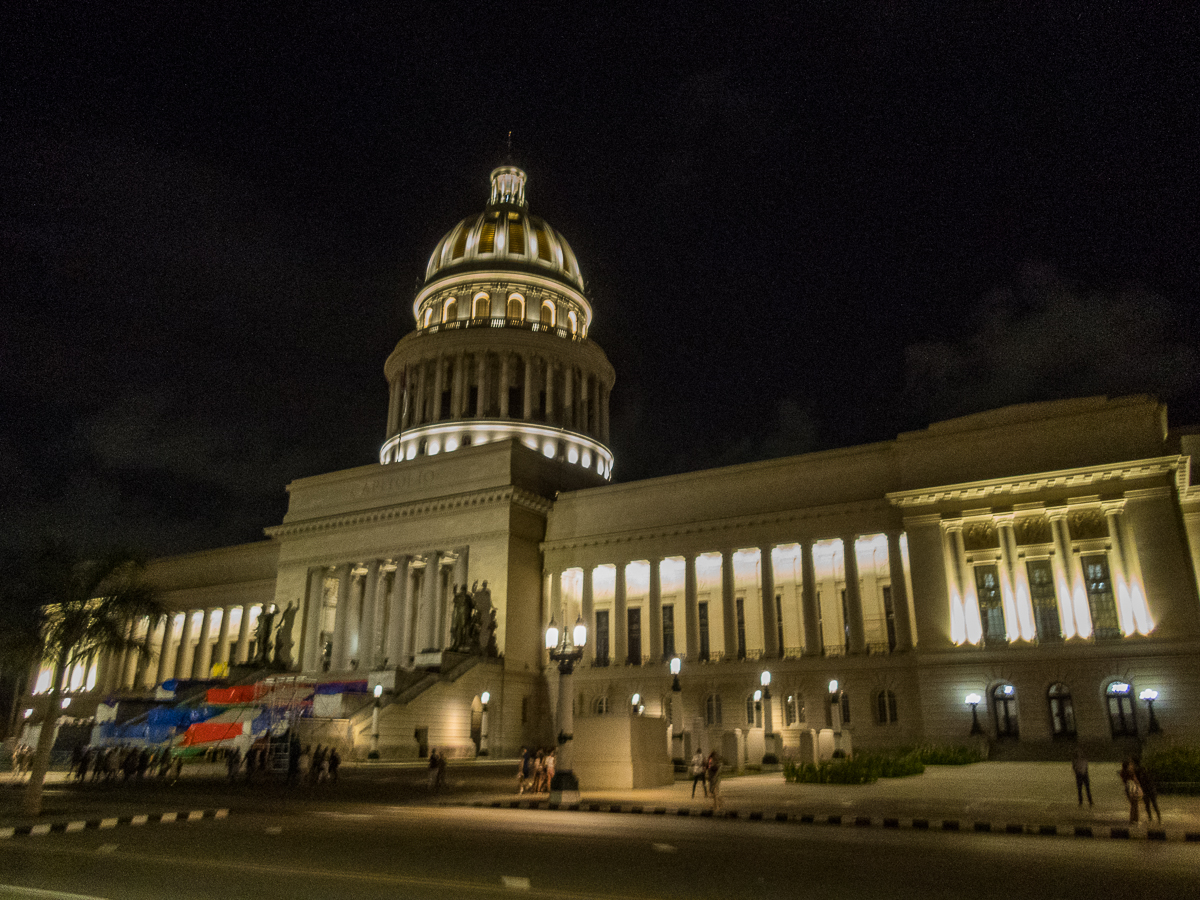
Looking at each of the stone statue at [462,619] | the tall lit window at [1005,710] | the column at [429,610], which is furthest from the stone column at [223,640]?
the tall lit window at [1005,710]

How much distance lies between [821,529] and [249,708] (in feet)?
97.2

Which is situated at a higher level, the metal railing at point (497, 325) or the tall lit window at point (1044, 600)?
the metal railing at point (497, 325)

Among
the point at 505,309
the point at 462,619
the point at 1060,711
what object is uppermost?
the point at 505,309

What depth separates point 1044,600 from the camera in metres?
40.4

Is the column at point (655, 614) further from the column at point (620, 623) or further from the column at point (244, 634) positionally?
the column at point (244, 634)

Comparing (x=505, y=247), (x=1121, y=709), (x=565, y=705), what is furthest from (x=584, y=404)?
(x=565, y=705)

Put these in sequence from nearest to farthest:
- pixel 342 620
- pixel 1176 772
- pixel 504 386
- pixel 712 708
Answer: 1. pixel 1176 772
2. pixel 712 708
3. pixel 342 620
4. pixel 504 386

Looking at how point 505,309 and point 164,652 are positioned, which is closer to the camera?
point 164,652

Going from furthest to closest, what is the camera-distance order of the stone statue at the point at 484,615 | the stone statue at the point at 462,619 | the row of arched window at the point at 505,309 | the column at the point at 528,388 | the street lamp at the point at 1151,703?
the row of arched window at the point at 505,309, the column at the point at 528,388, the stone statue at the point at 484,615, the stone statue at the point at 462,619, the street lamp at the point at 1151,703

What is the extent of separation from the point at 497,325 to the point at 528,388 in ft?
19.5

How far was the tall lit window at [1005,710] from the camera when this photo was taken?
3869 cm

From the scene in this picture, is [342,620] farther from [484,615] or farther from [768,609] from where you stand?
[768,609]

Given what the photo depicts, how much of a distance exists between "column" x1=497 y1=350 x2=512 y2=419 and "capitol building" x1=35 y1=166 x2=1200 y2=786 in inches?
15.2

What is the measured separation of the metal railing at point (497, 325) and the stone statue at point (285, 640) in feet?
86.9
